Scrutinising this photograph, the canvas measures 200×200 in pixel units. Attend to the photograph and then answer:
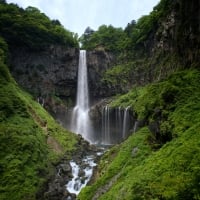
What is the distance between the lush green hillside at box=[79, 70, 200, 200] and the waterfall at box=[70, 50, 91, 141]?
28.5 meters

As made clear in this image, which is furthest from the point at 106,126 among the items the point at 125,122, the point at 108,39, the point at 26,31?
the point at 108,39

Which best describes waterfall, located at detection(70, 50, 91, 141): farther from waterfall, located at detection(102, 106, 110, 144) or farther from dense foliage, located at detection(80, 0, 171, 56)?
dense foliage, located at detection(80, 0, 171, 56)

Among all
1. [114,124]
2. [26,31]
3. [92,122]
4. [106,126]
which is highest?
[26,31]

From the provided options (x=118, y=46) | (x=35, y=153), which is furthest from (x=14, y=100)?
(x=118, y=46)

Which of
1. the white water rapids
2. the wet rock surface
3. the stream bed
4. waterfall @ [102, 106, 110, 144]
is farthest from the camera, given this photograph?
waterfall @ [102, 106, 110, 144]

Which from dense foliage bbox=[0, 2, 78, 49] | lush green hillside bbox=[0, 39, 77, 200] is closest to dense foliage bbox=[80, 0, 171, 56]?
dense foliage bbox=[0, 2, 78, 49]

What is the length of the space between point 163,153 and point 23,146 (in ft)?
54.1

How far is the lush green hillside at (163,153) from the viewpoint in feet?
43.3

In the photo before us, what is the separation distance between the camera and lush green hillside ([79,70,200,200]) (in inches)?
520

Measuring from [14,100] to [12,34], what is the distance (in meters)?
22.4

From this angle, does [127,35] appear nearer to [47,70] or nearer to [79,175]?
[47,70]

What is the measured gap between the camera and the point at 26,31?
54406 millimetres

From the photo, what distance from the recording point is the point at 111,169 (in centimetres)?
2159

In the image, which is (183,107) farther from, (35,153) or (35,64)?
(35,64)
